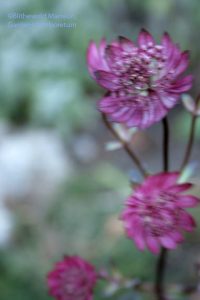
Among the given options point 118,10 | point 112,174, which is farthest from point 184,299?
point 118,10

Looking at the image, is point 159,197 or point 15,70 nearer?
point 159,197

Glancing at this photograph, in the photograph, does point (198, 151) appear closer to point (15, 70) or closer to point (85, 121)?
point (85, 121)

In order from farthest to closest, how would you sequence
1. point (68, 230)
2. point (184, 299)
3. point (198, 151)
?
point (198, 151), point (68, 230), point (184, 299)

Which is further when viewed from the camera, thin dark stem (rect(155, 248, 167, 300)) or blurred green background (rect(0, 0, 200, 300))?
blurred green background (rect(0, 0, 200, 300))

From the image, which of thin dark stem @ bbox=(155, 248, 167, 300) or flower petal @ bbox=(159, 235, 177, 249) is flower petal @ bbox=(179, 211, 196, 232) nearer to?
flower petal @ bbox=(159, 235, 177, 249)

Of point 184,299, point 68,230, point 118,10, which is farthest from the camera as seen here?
point 118,10

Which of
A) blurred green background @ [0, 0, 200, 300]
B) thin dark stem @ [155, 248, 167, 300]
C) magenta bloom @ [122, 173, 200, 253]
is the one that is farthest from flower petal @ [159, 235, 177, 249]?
blurred green background @ [0, 0, 200, 300]
